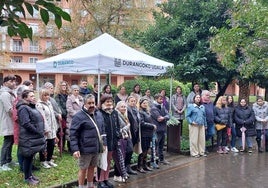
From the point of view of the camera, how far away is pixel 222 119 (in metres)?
10.2

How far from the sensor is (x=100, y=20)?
72.4ft

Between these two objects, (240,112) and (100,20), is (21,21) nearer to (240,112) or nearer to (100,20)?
(240,112)

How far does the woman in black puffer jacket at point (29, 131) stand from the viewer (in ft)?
19.6

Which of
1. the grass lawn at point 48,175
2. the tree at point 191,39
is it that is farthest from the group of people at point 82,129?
the tree at point 191,39

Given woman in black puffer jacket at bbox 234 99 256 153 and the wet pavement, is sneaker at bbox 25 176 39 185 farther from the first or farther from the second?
woman in black puffer jacket at bbox 234 99 256 153

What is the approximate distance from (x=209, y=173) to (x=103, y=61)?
362 cm

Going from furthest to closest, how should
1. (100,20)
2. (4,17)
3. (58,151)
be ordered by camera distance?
(100,20)
(58,151)
(4,17)

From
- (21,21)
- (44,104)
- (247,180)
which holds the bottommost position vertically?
(247,180)

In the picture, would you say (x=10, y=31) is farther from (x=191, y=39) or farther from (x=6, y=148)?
(x=191, y=39)

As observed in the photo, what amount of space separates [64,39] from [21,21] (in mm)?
22034

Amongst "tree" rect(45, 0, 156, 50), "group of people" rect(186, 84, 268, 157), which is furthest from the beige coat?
"tree" rect(45, 0, 156, 50)

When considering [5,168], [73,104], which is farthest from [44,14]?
[73,104]

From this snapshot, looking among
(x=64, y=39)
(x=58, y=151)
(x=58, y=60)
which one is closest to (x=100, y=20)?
(x=64, y=39)

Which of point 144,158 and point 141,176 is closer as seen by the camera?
point 141,176
